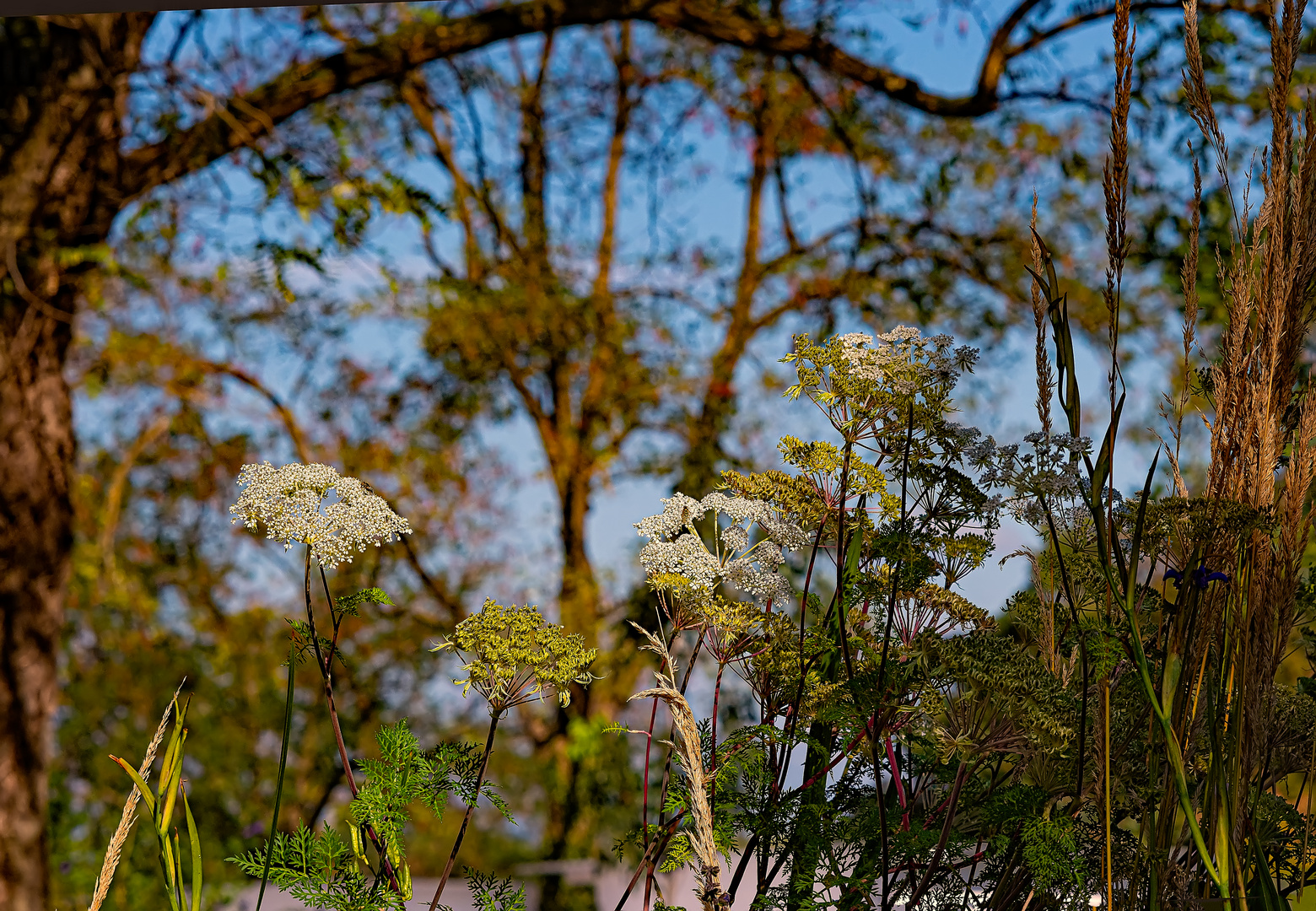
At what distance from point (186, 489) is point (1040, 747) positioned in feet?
11.8

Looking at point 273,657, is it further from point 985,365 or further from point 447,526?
point 985,365

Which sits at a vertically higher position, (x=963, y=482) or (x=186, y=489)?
(x=186, y=489)

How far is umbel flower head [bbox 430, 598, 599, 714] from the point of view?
0.76 m

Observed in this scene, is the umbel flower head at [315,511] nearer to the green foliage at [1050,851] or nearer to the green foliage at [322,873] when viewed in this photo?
the green foliage at [322,873]

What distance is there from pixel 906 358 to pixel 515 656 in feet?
1.12

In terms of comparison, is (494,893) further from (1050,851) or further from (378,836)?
Result: (1050,851)

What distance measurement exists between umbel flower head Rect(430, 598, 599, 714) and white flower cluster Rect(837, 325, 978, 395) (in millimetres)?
274

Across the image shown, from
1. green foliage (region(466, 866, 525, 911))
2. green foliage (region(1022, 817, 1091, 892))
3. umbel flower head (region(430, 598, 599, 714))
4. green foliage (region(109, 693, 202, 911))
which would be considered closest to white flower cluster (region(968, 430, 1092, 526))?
green foliage (region(1022, 817, 1091, 892))

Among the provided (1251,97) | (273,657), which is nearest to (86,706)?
(273,657)

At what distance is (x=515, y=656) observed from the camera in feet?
2.50

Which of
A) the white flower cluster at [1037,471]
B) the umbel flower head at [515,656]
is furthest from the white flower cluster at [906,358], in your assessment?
the umbel flower head at [515,656]

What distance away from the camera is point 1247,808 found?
79cm

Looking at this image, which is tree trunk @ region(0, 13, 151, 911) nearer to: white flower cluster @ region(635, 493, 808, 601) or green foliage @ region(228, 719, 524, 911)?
green foliage @ region(228, 719, 524, 911)

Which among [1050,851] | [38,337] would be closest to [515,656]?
[1050,851]
